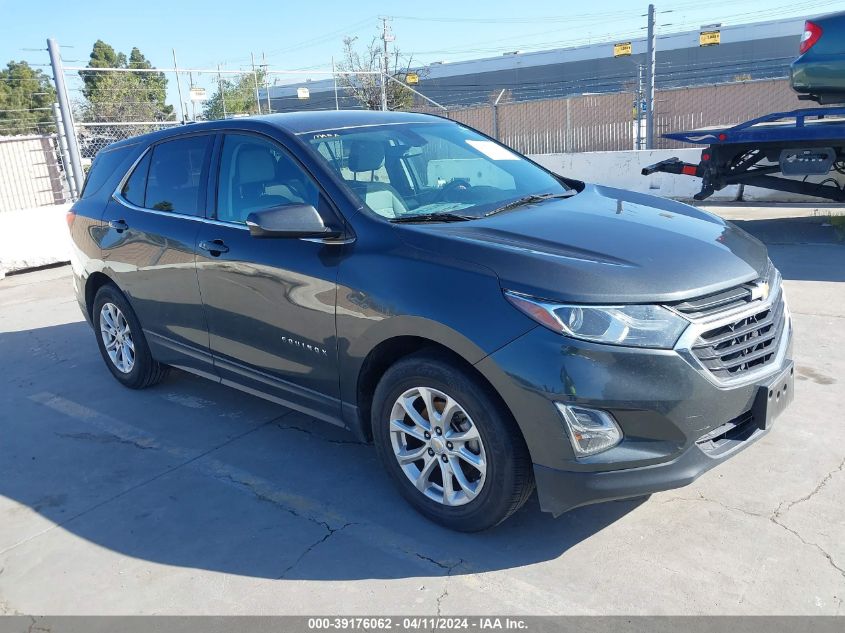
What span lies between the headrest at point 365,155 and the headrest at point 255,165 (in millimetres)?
444

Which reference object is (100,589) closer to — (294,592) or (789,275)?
(294,592)

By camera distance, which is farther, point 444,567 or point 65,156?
point 65,156

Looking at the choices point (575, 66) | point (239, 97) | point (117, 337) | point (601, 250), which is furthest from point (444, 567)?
point (575, 66)

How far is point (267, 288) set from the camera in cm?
388

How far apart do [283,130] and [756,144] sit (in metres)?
7.14

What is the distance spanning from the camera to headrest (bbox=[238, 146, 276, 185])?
13.3 ft

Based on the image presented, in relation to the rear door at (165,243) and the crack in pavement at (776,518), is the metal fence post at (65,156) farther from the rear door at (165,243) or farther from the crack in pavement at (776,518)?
the crack in pavement at (776,518)

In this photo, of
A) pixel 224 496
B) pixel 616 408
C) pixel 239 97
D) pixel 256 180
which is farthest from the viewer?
pixel 239 97

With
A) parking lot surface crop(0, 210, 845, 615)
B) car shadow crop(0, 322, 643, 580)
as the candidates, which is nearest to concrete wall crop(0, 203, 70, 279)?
car shadow crop(0, 322, 643, 580)

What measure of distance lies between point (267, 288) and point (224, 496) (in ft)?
3.63

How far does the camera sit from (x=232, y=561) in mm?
3271

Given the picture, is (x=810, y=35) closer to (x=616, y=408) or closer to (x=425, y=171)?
(x=425, y=171)

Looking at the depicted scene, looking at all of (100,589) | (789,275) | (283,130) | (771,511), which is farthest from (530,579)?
(789,275)


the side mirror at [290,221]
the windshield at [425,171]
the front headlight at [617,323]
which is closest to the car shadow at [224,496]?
the front headlight at [617,323]
